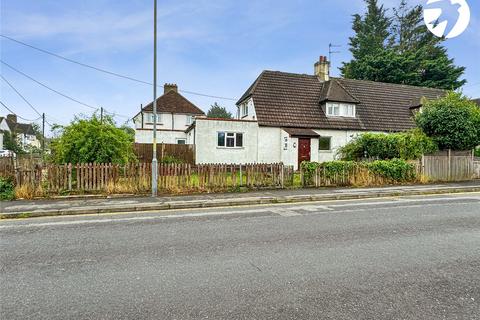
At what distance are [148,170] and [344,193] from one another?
301 inches

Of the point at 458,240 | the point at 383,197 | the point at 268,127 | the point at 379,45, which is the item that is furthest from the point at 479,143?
the point at 379,45

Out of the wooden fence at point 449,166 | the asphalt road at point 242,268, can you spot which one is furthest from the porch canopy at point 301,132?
the asphalt road at point 242,268

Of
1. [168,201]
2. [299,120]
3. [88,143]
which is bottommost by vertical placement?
[168,201]

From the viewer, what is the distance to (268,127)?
22625 mm

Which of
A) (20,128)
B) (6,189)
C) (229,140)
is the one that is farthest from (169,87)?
(20,128)

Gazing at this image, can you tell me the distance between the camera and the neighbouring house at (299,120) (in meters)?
22.0

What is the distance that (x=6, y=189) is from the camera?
35.2 ft

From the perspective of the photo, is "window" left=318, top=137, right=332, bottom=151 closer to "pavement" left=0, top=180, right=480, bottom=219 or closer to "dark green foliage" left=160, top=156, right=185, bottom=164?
"dark green foliage" left=160, top=156, right=185, bottom=164

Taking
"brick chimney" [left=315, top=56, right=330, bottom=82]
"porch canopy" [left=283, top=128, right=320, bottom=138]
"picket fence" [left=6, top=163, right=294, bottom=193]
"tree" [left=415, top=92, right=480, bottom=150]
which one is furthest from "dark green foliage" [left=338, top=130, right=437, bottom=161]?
"brick chimney" [left=315, top=56, right=330, bottom=82]

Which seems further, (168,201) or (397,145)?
(397,145)

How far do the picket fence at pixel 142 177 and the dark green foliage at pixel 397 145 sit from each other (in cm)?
660

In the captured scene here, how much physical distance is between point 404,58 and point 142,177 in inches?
1560

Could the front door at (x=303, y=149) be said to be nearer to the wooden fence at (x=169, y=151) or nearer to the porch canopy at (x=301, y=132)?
the porch canopy at (x=301, y=132)

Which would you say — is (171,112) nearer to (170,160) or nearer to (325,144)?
(170,160)
